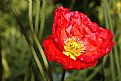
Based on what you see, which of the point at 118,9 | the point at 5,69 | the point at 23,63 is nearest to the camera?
the point at 118,9

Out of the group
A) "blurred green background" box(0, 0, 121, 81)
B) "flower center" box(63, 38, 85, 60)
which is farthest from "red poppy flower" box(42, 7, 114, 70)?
"blurred green background" box(0, 0, 121, 81)

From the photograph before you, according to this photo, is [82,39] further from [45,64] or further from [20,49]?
[20,49]

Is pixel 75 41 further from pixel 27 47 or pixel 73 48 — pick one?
pixel 27 47

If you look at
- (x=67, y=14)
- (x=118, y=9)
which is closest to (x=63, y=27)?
(x=67, y=14)

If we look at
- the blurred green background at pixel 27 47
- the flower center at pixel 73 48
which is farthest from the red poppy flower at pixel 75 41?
the blurred green background at pixel 27 47

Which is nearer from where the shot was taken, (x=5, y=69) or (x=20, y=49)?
(x=5, y=69)

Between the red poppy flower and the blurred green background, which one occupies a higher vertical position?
the red poppy flower

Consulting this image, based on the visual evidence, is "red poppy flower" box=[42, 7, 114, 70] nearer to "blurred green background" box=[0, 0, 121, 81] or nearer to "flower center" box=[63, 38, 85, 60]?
"flower center" box=[63, 38, 85, 60]
